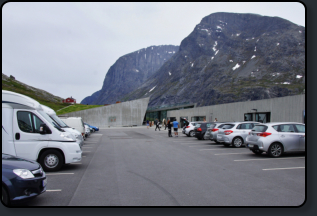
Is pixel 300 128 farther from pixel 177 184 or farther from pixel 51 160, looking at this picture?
pixel 51 160

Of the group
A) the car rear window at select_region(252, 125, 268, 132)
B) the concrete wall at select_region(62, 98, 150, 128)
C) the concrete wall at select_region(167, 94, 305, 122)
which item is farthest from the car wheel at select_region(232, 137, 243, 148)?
the concrete wall at select_region(62, 98, 150, 128)

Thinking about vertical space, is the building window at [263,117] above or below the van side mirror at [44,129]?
above

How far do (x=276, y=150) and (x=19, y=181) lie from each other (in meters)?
9.79

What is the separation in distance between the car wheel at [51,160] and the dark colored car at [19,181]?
321 centimetres

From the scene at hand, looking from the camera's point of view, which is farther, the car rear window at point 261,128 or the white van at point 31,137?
the car rear window at point 261,128

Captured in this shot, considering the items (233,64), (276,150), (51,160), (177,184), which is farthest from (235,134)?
(233,64)

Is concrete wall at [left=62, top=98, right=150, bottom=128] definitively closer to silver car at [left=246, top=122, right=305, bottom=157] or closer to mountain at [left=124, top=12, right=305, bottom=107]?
mountain at [left=124, top=12, right=305, bottom=107]

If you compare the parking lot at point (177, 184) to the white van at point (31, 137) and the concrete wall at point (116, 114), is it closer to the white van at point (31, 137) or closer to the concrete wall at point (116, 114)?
the white van at point (31, 137)

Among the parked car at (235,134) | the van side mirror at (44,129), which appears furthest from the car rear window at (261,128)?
the van side mirror at (44,129)

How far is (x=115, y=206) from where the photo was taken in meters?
4.91

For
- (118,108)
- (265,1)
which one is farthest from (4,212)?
(118,108)

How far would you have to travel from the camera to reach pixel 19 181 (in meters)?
4.75

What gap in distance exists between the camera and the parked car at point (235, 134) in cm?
1495

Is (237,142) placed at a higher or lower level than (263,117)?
lower
